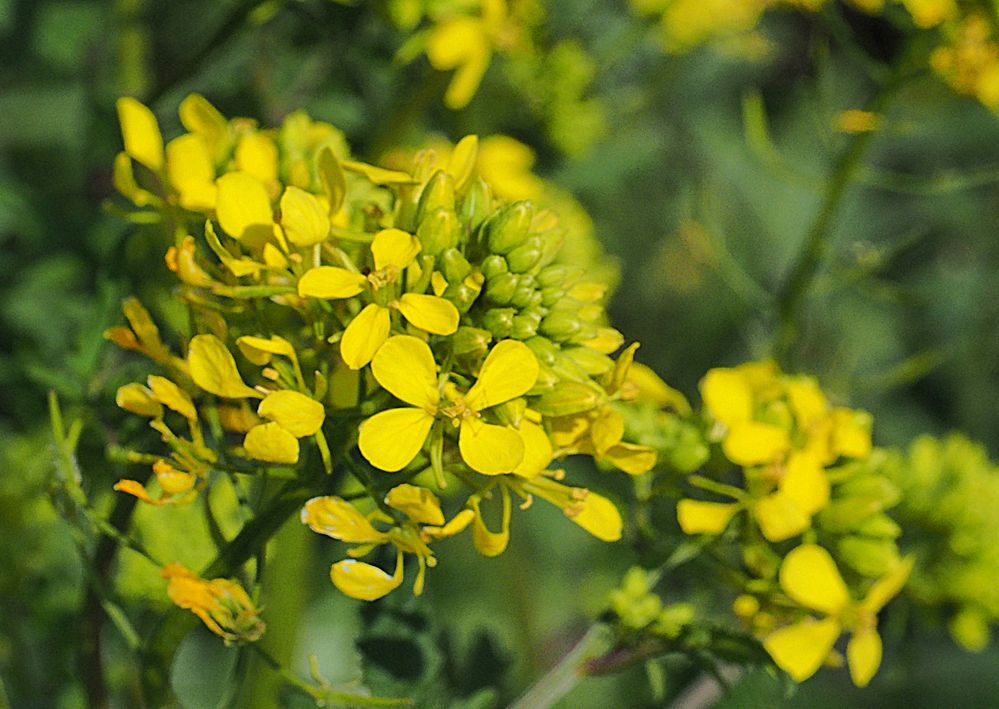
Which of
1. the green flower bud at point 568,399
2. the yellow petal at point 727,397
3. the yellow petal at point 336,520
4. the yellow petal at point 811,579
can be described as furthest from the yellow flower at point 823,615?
the yellow petal at point 336,520

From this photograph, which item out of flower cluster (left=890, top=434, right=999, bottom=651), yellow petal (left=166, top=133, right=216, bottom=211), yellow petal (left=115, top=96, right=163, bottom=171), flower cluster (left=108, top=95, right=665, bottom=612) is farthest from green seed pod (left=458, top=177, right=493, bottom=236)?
flower cluster (left=890, top=434, right=999, bottom=651)

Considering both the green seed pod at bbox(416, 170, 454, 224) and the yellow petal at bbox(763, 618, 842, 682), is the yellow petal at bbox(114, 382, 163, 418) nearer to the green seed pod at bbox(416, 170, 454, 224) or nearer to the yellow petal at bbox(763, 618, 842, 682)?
the green seed pod at bbox(416, 170, 454, 224)

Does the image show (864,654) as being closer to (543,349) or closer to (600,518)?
(600,518)

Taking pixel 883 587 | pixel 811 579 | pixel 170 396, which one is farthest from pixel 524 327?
pixel 883 587

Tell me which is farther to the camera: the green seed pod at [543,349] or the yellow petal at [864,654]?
the yellow petal at [864,654]

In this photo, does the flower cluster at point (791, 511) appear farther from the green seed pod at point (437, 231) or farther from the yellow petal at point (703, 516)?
the green seed pod at point (437, 231)

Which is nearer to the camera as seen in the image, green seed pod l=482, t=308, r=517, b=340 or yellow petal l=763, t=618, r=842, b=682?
green seed pod l=482, t=308, r=517, b=340
